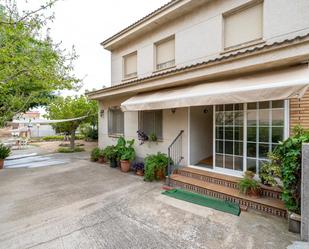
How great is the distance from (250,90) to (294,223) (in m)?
4.27

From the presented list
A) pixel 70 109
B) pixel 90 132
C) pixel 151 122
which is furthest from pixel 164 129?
pixel 90 132

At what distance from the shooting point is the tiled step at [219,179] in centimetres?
689

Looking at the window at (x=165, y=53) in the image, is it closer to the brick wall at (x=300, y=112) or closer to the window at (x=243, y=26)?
the window at (x=243, y=26)

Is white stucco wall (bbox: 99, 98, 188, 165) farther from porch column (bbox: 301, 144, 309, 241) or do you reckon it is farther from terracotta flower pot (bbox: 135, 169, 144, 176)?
porch column (bbox: 301, 144, 309, 241)

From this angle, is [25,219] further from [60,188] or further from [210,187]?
[210,187]

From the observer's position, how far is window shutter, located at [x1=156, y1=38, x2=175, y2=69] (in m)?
12.4

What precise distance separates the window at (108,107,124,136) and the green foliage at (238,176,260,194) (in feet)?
32.9

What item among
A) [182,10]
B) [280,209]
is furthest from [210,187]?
[182,10]

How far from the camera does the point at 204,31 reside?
34.1 ft

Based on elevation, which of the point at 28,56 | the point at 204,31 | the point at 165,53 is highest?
the point at 204,31

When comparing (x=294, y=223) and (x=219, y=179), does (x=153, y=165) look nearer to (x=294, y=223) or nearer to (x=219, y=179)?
(x=219, y=179)

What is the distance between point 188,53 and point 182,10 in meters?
2.78

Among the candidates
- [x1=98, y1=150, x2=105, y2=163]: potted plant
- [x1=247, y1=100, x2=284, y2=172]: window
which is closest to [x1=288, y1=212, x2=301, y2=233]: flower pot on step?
[x1=247, y1=100, x2=284, y2=172]: window

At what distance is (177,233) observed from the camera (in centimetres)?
532
